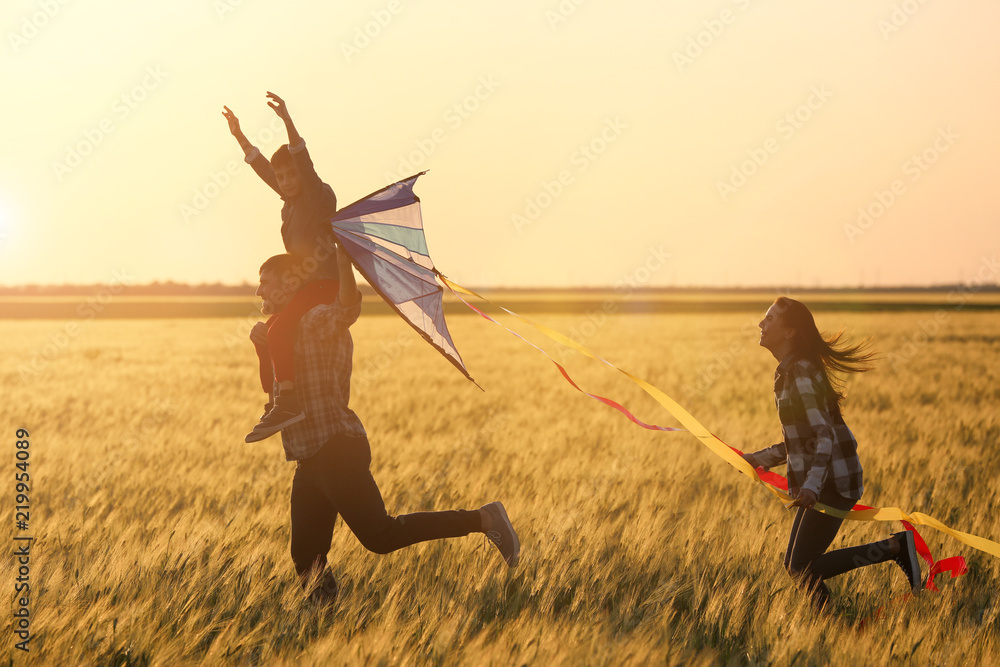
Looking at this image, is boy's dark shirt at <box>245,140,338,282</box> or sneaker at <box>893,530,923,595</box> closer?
boy's dark shirt at <box>245,140,338,282</box>

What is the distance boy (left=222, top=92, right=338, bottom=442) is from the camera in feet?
11.2

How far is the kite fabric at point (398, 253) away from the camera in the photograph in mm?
3369

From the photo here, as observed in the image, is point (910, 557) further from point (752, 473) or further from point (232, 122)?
point (232, 122)

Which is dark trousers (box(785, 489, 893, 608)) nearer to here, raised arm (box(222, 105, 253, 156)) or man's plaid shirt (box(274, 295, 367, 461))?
man's plaid shirt (box(274, 295, 367, 461))

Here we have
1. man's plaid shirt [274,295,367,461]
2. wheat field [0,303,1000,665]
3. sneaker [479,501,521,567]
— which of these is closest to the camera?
wheat field [0,303,1000,665]

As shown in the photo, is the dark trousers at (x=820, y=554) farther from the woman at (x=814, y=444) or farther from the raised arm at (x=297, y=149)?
the raised arm at (x=297, y=149)

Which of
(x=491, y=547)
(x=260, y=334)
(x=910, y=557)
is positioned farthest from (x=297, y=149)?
(x=910, y=557)

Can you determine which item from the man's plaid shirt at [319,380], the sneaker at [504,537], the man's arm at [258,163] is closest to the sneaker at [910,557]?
the sneaker at [504,537]

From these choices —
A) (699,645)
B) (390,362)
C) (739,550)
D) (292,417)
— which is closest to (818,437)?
(699,645)

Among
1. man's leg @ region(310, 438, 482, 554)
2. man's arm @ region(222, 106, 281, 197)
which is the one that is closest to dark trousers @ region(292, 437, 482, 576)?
man's leg @ region(310, 438, 482, 554)

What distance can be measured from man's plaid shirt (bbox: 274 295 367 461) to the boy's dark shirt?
21cm

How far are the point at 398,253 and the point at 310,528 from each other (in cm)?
132

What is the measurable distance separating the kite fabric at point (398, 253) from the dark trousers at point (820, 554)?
1.75 metres

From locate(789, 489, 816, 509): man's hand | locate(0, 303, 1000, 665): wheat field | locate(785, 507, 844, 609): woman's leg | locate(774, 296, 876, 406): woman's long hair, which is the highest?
locate(774, 296, 876, 406): woman's long hair
